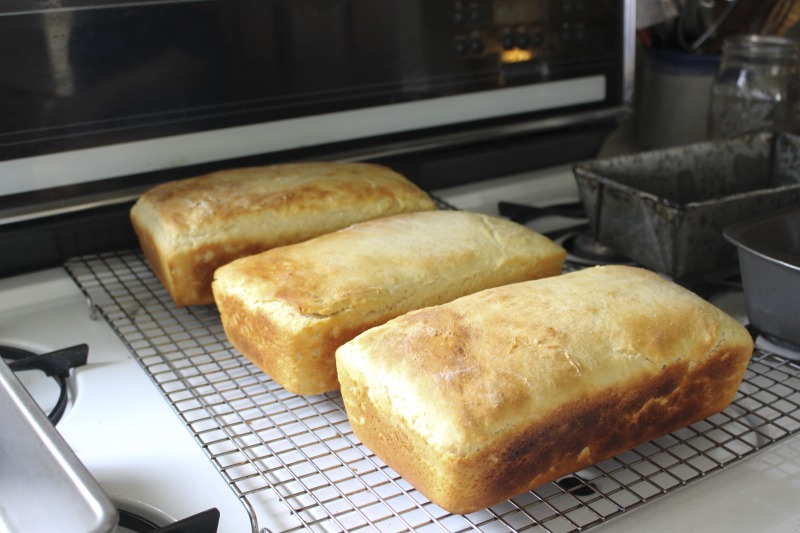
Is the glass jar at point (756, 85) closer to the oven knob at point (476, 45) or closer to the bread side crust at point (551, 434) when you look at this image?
the oven knob at point (476, 45)

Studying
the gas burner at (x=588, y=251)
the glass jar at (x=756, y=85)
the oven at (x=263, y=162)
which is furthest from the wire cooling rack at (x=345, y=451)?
the glass jar at (x=756, y=85)

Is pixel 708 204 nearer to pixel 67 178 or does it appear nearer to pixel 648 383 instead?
pixel 648 383

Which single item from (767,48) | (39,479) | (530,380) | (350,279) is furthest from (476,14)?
(39,479)

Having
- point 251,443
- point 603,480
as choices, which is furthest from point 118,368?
point 603,480

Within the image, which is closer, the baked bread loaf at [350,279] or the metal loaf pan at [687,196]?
the baked bread loaf at [350,279]

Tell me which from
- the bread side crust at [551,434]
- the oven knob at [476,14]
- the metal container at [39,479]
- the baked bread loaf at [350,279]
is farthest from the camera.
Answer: the oven knob at [476,14]

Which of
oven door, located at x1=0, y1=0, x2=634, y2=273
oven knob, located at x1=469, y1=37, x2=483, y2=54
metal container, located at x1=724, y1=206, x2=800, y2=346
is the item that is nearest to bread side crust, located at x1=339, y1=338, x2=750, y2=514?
metal container, located at x1=724, y1=206, x2=800, y2=346
